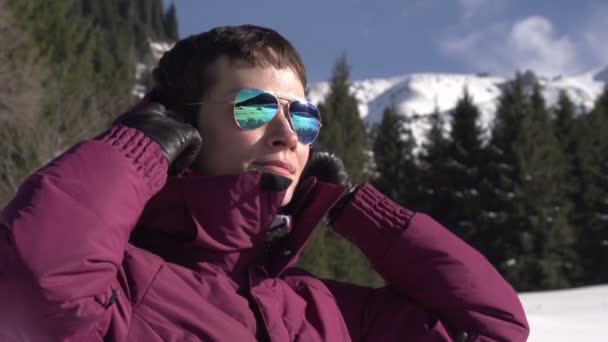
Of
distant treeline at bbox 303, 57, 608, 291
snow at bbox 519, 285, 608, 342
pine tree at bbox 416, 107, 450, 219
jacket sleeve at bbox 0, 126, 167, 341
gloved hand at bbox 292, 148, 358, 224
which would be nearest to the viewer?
jacket sleeve at bbox 0, 126, 167, 341

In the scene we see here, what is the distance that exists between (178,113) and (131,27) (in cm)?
5692

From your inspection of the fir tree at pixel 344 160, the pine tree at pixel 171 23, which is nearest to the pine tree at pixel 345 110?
the fir tree at pixel 344 160

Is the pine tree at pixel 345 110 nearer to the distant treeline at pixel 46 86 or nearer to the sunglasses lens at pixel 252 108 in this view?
the distant treeline at pixel 46 86

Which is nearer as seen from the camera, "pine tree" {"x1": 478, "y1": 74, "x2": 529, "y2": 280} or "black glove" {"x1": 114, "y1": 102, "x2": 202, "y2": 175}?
"black glove" {"x1": 114, "y1": 102, "x2": 202, "y2": 175}

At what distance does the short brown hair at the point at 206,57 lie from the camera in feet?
5.19

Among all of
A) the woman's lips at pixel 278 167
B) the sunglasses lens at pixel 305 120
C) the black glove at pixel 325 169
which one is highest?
the sunglasses lens at pixel 305 120

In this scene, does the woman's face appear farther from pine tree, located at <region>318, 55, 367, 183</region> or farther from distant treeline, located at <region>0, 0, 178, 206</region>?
pine tree, located at <region>318, 55, 367, 183</region>

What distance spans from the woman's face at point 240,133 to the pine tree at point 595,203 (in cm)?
2297

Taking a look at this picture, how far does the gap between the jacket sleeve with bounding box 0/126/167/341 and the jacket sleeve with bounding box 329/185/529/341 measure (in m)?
0.64

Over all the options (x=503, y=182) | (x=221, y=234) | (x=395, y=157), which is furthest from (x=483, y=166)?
(x=221, y=234)

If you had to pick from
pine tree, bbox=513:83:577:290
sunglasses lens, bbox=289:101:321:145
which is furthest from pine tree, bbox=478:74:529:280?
sunglasses lens, bbox=289:101:321:145

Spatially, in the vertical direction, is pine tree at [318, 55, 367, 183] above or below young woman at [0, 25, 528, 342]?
below

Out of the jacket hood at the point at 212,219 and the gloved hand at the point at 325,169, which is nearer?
the jacket hood at the point at 212,219

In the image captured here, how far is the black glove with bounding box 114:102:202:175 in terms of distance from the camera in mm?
1396
